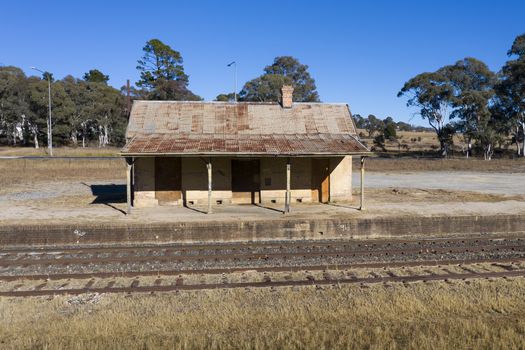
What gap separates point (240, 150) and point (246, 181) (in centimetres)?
281

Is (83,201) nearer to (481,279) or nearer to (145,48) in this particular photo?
(481,279)

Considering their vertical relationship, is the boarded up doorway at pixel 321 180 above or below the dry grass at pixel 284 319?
above

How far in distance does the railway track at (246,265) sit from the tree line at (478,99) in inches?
1890

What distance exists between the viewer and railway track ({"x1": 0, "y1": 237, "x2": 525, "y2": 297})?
29.9ft

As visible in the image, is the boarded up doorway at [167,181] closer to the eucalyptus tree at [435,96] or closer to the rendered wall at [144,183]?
the rendered wall at [144,183]

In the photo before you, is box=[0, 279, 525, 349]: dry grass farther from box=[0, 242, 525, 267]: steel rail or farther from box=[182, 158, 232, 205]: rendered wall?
box=[182, 158, 232, 205]: rendered wall

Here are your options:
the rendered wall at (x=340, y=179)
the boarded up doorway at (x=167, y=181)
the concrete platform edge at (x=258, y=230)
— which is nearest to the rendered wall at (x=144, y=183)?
the boarded up doorway at (x=167, y=181)

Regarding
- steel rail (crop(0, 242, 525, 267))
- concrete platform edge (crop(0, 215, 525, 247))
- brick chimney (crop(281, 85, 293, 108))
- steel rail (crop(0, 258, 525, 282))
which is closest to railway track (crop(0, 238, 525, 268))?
steel rail (crop(0, 242, 525, 267))

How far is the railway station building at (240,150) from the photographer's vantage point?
1773 centimetres

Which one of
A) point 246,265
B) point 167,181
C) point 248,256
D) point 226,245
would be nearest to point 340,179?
point 167,181

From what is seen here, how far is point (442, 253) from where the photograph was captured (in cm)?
1195

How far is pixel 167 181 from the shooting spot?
60.6 ft

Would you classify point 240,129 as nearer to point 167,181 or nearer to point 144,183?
point 167,181

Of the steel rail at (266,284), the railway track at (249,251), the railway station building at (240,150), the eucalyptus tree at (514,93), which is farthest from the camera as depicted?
the eucalyptus tree at (514,93)
